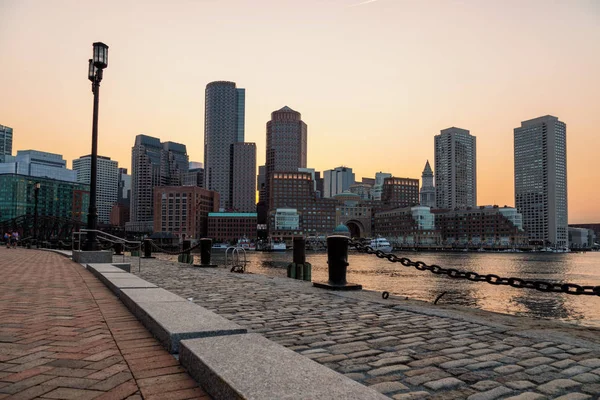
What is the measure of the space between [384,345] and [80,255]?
15.0m

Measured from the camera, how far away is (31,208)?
15900 centimetres

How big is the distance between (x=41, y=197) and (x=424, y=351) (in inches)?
7146

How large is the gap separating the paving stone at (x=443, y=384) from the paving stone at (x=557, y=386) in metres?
0.61

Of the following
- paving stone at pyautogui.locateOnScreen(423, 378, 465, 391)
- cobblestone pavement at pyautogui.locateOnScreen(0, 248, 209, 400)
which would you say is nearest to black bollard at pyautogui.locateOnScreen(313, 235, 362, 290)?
cobblestone pavement at pyautogui.locateOnScreen(0, 248, 209, 400)

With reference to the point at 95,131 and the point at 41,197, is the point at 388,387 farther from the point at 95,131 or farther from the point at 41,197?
the point at 41,197

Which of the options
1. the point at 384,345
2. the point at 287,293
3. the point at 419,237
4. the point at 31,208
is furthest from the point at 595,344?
the point at 419,237

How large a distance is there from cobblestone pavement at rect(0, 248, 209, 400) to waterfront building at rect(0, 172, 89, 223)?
169954mm

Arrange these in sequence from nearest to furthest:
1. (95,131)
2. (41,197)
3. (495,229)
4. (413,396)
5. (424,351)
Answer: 1. (413,396)
2. (424,351)
3. (95,131)
4. (41,197)
5. (495,229)

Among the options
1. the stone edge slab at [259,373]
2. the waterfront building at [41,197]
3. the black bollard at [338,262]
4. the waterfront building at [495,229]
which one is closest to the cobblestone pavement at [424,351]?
the stone edge slab at [259,373]

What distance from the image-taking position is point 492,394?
132 inches

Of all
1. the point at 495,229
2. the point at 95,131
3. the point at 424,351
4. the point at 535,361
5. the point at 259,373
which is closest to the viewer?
the point at 259,373

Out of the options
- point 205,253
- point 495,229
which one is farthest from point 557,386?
point 495,229

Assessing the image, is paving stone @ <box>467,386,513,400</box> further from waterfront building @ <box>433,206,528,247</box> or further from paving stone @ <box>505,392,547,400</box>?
waterfront building @ <box>433,206,528,247</box>

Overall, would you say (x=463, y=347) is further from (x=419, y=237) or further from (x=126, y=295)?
(x=419, y=237)
